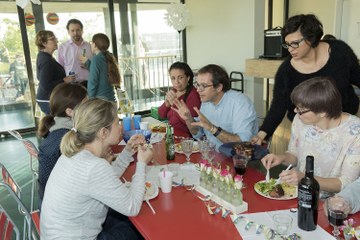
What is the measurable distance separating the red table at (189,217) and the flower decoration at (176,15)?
465 centimetres

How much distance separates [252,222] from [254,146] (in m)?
0.68

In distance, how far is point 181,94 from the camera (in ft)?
9.68

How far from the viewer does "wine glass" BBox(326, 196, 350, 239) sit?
1247 mm

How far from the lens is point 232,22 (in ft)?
19.4

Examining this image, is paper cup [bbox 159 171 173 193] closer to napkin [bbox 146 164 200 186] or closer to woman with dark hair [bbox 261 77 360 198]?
napkin [bbox 146 164 200 186]

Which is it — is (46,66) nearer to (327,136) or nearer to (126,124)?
(126,124)

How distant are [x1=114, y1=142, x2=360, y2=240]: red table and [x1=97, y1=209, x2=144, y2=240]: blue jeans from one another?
0.91 feet

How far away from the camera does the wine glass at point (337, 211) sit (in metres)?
1.25

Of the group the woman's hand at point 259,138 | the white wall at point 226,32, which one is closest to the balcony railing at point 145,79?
the white wall at point 226,32

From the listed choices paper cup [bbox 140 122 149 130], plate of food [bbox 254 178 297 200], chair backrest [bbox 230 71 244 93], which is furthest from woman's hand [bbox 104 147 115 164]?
chair backrest [bbox 230 71 244 93]

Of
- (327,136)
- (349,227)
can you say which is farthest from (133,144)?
(349,227)

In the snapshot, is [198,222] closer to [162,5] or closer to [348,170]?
[348,170]

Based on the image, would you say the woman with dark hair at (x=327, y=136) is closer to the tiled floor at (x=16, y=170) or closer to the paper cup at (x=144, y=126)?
the paper cup at (x=144, y=126)

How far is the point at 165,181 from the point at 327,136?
2.79 ft
